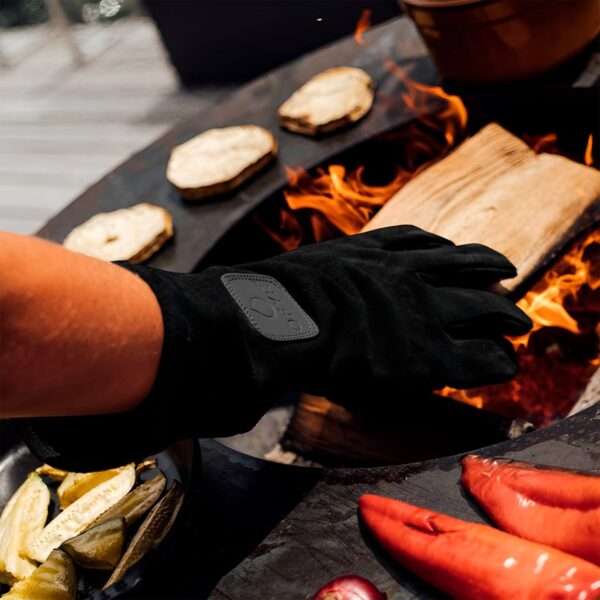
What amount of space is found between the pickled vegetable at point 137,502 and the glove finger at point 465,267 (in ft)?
2.03

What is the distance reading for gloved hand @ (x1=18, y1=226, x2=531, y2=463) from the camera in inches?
42.8

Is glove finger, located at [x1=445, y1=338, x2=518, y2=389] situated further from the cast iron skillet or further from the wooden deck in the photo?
the wooden deck

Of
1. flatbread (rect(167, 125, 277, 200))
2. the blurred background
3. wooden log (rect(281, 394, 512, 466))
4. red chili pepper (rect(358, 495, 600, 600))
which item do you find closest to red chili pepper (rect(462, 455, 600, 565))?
red chili pepper (rect(358, 495, 600, 600))

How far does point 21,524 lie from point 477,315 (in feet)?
2.98

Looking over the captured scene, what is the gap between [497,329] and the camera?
134cm

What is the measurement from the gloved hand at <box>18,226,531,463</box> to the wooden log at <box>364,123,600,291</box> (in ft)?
0.48

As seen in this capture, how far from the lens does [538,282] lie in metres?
1.62

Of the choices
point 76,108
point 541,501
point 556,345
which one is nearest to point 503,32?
point 556,345

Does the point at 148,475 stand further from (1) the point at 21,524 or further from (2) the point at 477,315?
(2) the point at 477,315

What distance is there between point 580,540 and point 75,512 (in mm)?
879

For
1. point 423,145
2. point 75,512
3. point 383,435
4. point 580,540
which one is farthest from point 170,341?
point 423,145

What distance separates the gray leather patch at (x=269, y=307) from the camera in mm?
1185

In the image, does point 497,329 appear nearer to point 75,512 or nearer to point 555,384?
point 555,384

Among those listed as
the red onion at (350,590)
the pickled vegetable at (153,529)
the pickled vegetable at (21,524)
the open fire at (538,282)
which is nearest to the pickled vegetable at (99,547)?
the pickled vegetable at (153,529)
